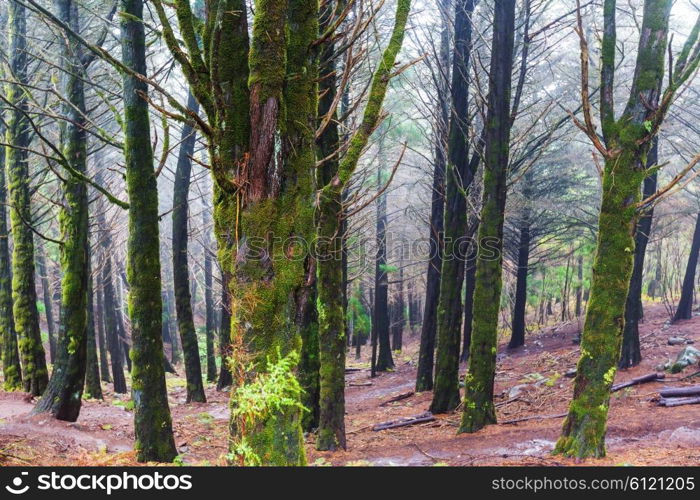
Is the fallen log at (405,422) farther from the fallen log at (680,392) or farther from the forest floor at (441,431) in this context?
the fallen log at (680,392)

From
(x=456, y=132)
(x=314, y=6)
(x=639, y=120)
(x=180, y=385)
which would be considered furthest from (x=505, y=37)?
(x=180, y=385)

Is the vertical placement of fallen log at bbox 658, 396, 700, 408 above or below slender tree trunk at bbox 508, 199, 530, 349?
below

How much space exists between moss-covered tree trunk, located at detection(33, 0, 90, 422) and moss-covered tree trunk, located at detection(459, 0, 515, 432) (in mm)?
5990

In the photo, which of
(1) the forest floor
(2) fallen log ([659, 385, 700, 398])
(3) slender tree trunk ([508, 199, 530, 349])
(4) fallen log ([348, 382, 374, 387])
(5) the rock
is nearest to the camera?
(1) the forest floor

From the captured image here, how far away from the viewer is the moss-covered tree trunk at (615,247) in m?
5.69

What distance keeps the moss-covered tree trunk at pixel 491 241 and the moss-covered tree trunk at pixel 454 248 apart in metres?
1.76

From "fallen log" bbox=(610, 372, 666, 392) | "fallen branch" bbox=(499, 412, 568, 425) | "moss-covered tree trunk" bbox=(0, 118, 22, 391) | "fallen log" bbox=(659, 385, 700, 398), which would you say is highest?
"moss-covered tree trunk" bbox=(0, 118, 22, 391)

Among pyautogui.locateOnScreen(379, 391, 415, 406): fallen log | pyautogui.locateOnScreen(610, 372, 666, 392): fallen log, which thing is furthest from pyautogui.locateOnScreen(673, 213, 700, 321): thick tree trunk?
pyautogui.locateOnScreen(379, 391, 415, 406): fallen log

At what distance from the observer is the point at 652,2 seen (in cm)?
586

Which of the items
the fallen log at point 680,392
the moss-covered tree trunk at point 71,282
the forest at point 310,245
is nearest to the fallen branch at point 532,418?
the forest at point 310,245

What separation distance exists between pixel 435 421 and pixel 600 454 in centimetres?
464

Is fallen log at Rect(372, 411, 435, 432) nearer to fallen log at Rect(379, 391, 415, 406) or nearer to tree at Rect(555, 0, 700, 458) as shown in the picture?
fallen log at Rect(379, 391, 415, 406)

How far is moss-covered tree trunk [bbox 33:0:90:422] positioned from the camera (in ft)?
25.9

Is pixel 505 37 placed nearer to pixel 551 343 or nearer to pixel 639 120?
pixel 639 120
